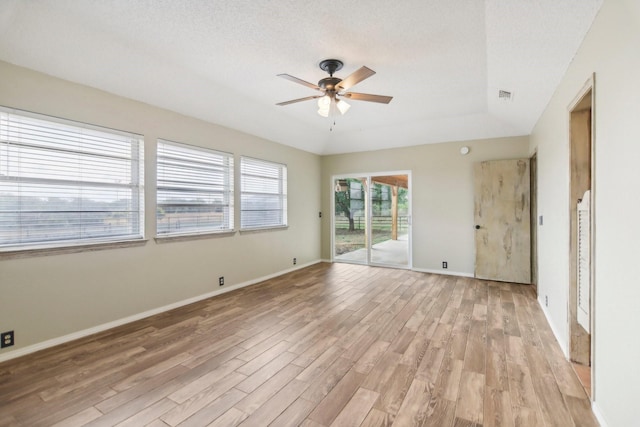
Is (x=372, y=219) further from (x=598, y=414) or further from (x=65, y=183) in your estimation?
(x=65, y=183)

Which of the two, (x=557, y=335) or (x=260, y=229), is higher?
(x=260, y=229)

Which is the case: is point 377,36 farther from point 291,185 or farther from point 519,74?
point 291,185

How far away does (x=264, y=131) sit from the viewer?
195 inches

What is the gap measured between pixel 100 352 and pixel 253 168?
3.25m

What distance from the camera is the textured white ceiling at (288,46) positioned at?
2102 mm

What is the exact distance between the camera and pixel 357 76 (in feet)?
8.55

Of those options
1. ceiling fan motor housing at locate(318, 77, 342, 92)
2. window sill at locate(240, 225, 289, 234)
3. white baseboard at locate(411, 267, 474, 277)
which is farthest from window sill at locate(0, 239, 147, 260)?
white baseboard at locate(411, 267, 474, 277)

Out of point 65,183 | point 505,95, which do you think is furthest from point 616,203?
point 65,183

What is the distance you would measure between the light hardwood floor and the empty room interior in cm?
2

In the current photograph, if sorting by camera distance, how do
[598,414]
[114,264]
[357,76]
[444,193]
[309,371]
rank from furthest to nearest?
[444,193] < [114,264] < [357,76] < [309,371] < [598,414]

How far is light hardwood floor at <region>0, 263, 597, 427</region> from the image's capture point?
183 centimetres

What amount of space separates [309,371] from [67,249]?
262 centimetres

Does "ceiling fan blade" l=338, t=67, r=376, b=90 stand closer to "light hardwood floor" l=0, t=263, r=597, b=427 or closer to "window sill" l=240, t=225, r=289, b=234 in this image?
"light hardwood floor" l=0, t=263, r=597, b=427

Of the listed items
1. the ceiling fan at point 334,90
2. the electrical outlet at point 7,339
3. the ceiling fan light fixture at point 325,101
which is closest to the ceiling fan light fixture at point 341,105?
the ceiling fan at point 334,90
